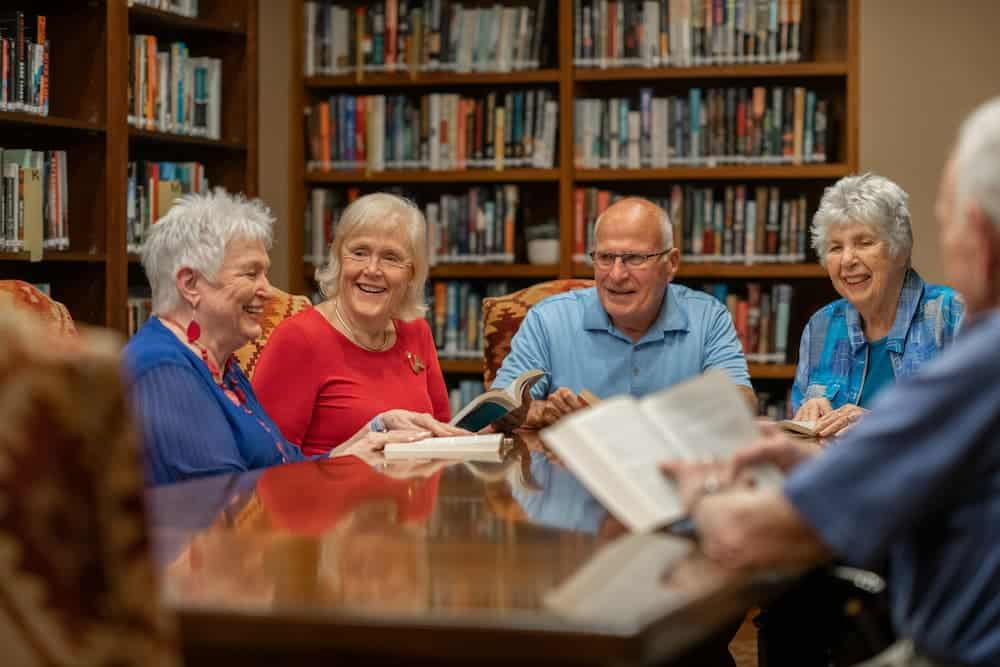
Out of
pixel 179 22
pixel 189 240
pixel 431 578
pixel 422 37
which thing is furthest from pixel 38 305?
pixel 422 37

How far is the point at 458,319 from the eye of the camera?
199 inches

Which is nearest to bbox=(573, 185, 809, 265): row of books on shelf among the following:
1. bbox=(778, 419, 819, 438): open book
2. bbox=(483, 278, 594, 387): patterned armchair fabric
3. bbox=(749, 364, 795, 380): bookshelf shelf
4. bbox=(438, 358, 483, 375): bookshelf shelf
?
bbox=(749, 364, 795, 380): bookshelf shelf

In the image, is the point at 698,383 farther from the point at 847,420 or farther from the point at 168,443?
the point at 847,420

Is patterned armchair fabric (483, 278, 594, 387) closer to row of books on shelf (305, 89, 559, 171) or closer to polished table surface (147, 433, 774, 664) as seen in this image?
row of books on shelf (305, 89, 559, 171)

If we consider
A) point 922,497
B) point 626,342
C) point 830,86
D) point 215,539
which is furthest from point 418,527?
point 830,86

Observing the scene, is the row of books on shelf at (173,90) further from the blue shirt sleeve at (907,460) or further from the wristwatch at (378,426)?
the blue shirt sleeve at (907,460)

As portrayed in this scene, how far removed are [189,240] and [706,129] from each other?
8.99ft

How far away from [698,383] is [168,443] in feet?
3.42

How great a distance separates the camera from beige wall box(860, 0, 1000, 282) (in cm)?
491

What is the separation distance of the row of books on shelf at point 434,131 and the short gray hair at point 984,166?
12.0 ft

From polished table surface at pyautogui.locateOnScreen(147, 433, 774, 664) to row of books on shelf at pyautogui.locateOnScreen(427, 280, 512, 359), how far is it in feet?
9.89

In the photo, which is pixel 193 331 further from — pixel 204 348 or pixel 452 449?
pixel 452 449

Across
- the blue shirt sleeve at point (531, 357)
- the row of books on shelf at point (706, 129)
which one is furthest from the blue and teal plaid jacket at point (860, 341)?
the row of books on shelf at point (706, 129)

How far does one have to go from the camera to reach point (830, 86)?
4.93m
